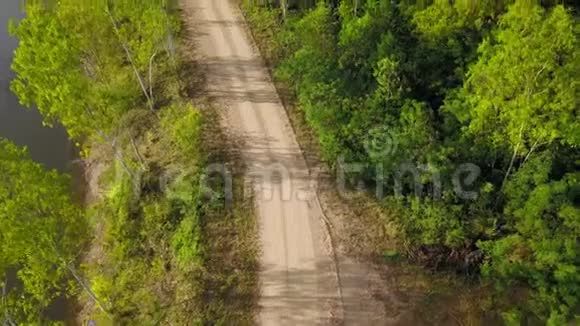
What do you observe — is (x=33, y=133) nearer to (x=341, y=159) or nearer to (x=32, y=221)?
(x=32, y=221)

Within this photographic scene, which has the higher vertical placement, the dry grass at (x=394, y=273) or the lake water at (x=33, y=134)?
the lake water at (x=33, y=134)

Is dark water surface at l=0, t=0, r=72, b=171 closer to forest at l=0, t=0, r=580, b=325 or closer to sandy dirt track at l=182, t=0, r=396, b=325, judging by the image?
forest at l=0, t=0, r=580, b=325

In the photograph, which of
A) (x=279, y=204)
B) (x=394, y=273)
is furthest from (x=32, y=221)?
(x=394, y=273)

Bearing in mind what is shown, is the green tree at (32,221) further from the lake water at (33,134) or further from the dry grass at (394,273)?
the lake water at (33,134)

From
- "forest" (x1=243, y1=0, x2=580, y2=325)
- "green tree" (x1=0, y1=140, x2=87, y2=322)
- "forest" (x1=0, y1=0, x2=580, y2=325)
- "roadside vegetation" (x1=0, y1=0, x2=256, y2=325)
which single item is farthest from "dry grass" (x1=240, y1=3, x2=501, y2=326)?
"green tree" (x1=0, y1=140, x2=87, y2=322)

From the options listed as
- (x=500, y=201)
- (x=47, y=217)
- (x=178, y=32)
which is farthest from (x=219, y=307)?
(x=178, y=32)

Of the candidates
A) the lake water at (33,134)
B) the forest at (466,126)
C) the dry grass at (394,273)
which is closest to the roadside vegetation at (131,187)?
the lake water at (33,134)

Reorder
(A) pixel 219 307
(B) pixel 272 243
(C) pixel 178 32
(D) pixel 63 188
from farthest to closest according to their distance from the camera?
1. (C) pixel 178 32
2. (B) pixel 272 243
3. (A) pixel 219 307
4. (D) pixel 63 188

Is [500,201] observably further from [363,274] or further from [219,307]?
[219,307]
